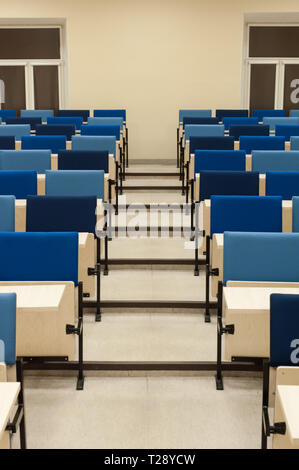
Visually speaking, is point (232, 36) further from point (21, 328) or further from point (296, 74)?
point (21, 328)

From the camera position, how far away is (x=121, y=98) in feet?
37.9

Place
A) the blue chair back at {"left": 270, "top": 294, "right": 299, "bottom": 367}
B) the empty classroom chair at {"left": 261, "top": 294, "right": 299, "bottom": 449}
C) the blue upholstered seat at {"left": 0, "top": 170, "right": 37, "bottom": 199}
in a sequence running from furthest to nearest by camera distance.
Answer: the blue upholstered seat at {"left": 0, "top": 170, "right": 37, "bottom": 199}, the blue chair back at {"left": 270, "top": 294, "right": 299, "bottom": 367}, the empty classroom chair at {"left": 261, "top": 294, "right": 299, "bottom": 449}

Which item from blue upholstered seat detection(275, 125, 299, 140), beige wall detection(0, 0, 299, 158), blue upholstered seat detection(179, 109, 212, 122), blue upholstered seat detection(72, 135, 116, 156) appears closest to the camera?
blue upholstered seat detection(72, 135, 116, 156)

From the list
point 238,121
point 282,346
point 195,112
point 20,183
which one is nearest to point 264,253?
point 282,346

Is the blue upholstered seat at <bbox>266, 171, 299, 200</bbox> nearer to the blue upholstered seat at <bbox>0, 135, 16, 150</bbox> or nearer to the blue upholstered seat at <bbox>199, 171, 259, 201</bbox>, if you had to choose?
the blue upholstered seat at <bbox>199, 171, 259, 201</bbox>

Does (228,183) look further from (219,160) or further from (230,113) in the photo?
(230,113)

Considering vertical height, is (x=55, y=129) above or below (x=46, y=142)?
above

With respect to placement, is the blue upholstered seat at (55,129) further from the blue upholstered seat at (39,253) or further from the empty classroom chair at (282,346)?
the empty classroom chair at (282,346)

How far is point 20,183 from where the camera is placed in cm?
546

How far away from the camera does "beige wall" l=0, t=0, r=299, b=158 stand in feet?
37.0

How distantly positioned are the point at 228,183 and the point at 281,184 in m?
0.50

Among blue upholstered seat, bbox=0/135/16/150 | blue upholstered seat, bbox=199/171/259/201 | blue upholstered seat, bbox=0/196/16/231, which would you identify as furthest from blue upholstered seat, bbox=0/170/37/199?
blue upholstered seat, bbox=0/135/16/150

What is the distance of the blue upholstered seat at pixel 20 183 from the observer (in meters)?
5.45

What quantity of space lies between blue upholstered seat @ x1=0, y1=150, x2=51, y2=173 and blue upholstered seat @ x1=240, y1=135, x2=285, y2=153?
2462 millimetres
